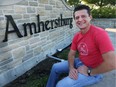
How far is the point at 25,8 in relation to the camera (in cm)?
420

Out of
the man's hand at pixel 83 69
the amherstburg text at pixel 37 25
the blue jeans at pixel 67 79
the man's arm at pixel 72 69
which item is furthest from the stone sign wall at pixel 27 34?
the man's hand at pixel 83 69

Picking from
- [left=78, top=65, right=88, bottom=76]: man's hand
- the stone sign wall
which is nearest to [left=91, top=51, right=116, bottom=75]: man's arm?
[left=78, top=65, right=88, bottom=76]: man's hand

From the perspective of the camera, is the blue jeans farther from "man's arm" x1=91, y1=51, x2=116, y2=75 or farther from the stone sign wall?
the stone sign wall

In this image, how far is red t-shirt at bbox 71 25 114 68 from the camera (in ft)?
7.72

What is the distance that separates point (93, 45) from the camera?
252 cm

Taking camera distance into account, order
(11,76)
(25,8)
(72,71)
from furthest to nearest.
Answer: (25,8)
(11,76)
(72,71)

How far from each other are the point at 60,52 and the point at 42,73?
1.80 m

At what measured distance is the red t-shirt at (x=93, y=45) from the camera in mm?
2352

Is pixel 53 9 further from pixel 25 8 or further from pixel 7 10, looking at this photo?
pixel 7 10

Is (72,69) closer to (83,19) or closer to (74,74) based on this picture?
(74,74)

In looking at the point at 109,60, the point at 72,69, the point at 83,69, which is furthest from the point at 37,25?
the point at 109,60

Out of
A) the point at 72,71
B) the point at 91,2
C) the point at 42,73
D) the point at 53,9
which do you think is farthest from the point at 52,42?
the point at 91,2

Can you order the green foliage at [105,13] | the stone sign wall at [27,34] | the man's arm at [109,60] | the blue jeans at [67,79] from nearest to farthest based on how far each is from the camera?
the man's arm at [109,60] → the blue jeans at [67,79] → the stone sign wall at [27,34] → the green foliage at [105,13]

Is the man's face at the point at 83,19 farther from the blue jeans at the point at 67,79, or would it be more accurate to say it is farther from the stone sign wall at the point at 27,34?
the stone sign wall at the point at 27,34
